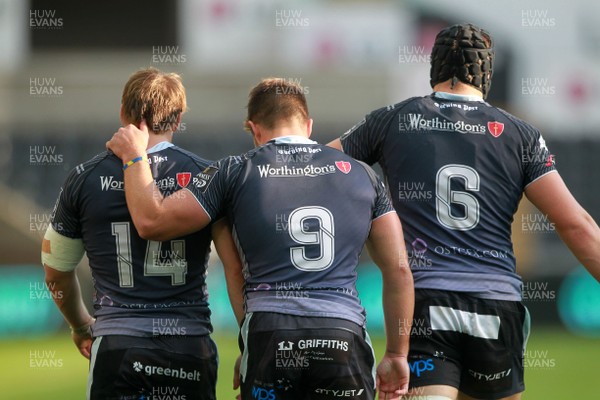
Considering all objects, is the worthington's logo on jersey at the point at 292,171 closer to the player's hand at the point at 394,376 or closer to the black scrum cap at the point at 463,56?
the player's hand at the point at 394,376

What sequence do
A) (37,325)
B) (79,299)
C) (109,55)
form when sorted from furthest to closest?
(109,55), (37,325), (79,299)

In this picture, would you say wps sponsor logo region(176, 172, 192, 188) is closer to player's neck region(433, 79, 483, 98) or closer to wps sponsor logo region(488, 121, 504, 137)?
player's neck region(433, 79, 483, 98)

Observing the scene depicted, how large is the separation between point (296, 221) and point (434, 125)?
3.41ft

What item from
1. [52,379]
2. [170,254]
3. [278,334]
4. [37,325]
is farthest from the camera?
[37,325]

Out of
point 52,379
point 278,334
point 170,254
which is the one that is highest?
point 170,254

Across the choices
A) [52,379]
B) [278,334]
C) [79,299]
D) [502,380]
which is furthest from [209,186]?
[52,379]

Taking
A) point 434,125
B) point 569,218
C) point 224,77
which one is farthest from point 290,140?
point 224,77

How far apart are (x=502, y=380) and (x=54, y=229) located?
2289 millimetres

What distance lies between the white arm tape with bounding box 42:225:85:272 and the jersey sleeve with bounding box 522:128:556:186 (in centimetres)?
221

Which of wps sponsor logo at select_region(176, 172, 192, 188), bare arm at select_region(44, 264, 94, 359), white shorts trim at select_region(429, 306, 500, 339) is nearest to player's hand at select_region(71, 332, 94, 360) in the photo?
bare arm at select_region(44, 264, 94, 359)

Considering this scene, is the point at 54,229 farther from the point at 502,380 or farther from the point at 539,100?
the point at 539,100

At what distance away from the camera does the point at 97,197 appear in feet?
16.6

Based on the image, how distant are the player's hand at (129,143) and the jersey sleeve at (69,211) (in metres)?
0.23

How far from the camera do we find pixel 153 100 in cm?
515
